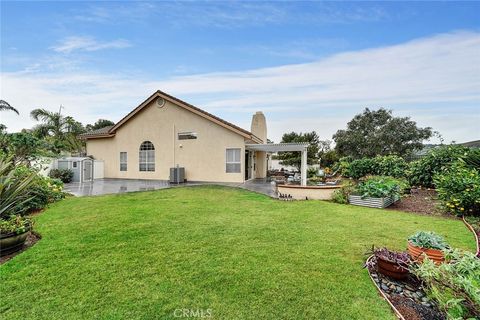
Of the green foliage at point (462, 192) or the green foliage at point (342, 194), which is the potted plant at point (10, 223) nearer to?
the green foliage at point (342, 194)

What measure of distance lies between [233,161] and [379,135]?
72.1ft

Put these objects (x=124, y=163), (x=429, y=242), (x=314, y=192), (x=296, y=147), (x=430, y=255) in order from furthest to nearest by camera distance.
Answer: (x=124, y=163), (x=296, y=147), (x=314, y=192), (x=429, y=242), (x=430, y=255)

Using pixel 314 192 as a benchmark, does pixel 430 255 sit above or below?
below

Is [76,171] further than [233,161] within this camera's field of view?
Yes

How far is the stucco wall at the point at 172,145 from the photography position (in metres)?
16.8

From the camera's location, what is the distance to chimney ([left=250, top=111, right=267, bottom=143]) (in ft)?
68.6

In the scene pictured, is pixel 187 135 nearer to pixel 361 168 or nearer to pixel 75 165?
pixel 75 165

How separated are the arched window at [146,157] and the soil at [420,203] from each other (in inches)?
647

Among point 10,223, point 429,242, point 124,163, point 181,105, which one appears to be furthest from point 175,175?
point 429,242

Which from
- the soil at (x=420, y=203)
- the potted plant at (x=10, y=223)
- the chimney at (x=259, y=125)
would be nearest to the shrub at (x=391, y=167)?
the soil at (x=420, y=203)

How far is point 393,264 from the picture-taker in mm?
3854

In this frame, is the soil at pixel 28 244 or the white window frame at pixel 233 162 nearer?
the soil at pixel 28 244

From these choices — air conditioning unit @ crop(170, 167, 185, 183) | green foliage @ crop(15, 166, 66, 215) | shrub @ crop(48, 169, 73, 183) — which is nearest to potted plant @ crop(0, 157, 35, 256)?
green foliage @ crop(15, 166, 66, 215)

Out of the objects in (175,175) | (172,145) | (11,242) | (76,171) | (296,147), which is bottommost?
(11,242)
